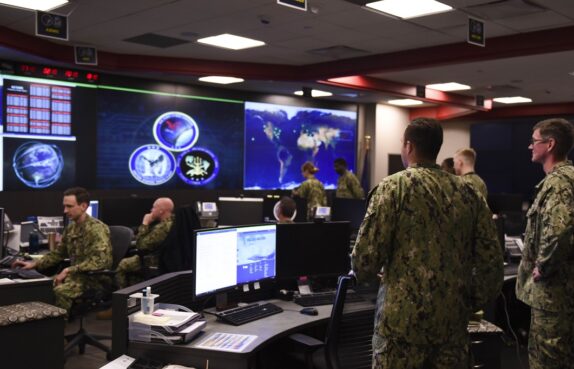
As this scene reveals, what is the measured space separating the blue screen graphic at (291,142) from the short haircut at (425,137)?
8.39 meters

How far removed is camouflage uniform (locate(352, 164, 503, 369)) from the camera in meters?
2.18

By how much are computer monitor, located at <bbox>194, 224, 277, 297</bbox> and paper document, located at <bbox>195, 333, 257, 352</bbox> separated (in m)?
0.35

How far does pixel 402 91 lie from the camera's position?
10133mm

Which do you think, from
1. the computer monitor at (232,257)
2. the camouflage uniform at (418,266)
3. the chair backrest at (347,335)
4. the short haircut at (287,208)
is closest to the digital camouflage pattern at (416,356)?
the camouflage uniform at (418,266)

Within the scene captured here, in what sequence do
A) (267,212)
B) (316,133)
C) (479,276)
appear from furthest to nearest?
(316,133) → (267,212) → (479,276)

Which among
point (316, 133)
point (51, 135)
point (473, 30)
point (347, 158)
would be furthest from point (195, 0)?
point (347, 158)

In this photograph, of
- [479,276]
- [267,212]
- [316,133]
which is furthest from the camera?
[316,133]

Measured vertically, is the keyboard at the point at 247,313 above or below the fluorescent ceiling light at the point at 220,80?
below

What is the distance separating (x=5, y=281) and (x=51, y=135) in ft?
14.4

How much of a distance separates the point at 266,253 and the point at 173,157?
6294 millimetres

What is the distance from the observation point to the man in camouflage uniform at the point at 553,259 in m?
2.82

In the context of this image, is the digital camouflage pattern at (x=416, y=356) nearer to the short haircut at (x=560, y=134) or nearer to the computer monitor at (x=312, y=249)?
the short haircut at (x=560, y=134)

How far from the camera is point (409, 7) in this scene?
5.43 m

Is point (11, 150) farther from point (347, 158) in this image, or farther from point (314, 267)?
point (347, 158)
